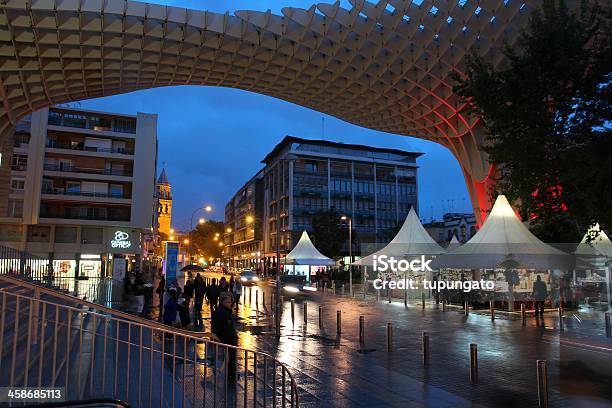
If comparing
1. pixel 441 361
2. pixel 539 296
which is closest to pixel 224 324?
pixel 441 361

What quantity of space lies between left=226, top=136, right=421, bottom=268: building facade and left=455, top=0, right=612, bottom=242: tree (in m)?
67.5

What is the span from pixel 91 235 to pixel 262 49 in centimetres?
3485

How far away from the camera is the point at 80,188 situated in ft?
175

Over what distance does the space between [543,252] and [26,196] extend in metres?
51.2

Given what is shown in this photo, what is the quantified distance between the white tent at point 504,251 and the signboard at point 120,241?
4323cm

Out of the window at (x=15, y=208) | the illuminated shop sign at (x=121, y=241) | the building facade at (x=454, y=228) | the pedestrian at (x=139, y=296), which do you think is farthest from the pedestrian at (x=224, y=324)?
the building facade at (x=454, y=228)

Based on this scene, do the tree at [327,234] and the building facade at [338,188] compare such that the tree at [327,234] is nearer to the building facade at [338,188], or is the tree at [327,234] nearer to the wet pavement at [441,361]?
the building facade at [338,188]

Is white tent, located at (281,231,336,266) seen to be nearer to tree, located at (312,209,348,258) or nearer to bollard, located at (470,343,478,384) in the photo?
tree, located at (312,209,348,258)

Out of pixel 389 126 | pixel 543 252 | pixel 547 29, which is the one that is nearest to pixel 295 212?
pixel 389 126

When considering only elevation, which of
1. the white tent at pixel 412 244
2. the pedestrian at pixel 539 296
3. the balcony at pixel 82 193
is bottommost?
the pedestrian at pixel 539 296

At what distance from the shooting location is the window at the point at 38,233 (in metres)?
51.2

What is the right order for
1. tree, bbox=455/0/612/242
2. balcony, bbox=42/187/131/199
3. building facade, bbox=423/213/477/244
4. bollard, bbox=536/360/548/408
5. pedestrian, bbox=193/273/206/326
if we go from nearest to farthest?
bollard, bbox=536/360/548/408, tree, bbox=455/0/612/242, pedestrian, bbox=193/273/206/326, balcony, bbox=42/187/131/199, building facade, bbox=423/213/477/244

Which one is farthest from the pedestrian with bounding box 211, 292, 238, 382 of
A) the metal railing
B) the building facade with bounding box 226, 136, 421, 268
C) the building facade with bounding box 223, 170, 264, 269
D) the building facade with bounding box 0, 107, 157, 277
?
the building facade with bounding box 223, 170, 264, 269

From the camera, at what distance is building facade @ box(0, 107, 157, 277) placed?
50.3 m
